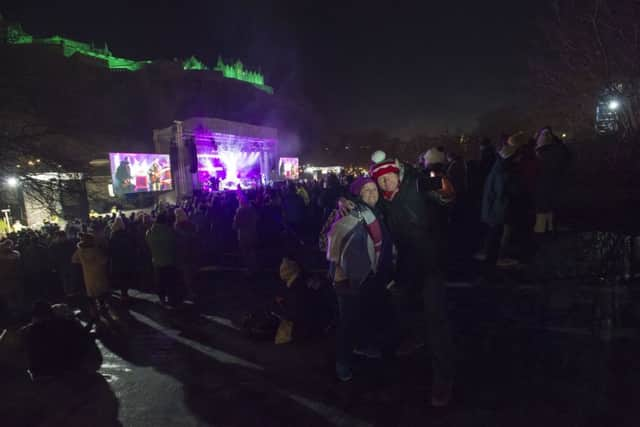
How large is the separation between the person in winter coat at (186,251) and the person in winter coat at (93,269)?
4.18ft

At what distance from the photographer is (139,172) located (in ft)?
61.6

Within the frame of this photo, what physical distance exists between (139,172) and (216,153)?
28.1ft

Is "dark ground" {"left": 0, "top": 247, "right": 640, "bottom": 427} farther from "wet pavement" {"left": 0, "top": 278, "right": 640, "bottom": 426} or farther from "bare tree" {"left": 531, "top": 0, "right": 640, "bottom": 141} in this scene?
"bare tree" {"left": 531, "top": 0, "right": 640, "bottom": 141}

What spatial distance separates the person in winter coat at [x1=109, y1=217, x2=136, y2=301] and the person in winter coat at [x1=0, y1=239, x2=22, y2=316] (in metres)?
1.33

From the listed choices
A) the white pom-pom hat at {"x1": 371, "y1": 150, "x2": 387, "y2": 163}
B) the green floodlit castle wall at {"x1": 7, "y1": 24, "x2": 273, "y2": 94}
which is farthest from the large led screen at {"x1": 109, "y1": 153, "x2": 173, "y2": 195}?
the green floodlit castle wall at {"x1": 7, "y1": 24, "x2": 273, "y2": 94}

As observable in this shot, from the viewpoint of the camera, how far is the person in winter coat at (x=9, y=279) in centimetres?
543

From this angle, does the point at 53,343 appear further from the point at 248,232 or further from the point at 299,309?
the point at 248,232

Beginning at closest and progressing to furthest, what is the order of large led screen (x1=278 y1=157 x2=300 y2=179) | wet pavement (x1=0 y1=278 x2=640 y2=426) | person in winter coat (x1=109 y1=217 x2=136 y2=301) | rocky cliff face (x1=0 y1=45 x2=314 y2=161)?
1. wet pavement (x1=0 y1=278 x2=640 y2=426)
2. person in winter coat (x1=109 y1=217 x2=136 y2=301)
3. large led screen (x1=278 y1=157 x2=300 y2=179)
4. rocky cliff face (x1=0 y1=45 x2=314 y2=161)

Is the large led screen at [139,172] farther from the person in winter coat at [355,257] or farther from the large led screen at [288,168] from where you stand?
the person in winter coat at [355,257]

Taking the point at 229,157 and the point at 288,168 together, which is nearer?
the point at 229,157

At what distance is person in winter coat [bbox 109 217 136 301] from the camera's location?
6316 mm

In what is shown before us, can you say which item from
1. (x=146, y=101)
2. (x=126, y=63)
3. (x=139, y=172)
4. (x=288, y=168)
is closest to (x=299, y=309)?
(x=139, y=172)

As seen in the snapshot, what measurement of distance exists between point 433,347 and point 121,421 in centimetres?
282

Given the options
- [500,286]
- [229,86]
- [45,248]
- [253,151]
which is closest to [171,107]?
[229,86]
